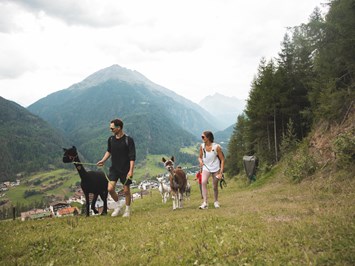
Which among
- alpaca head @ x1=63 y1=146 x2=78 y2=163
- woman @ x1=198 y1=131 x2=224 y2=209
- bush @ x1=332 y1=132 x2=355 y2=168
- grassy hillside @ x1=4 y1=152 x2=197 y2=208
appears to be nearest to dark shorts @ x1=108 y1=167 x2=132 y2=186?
alpaca head @ x1=63 y1=146 x2=78 y2=163

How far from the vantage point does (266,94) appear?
35.8 m

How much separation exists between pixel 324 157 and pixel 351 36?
990cm

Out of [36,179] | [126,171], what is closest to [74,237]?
[126,171]

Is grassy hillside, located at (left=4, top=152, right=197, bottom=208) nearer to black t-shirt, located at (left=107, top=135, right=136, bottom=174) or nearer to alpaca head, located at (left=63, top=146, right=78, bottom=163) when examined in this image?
alpaca head, located at (left=63, top=146, right=78, bottom=163)

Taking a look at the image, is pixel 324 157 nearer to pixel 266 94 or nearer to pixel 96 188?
pixel 96 188

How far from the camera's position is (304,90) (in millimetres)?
36594

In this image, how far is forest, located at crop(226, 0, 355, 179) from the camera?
841 inches

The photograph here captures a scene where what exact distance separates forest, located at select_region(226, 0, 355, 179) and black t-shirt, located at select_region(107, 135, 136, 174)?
1160 centimetres

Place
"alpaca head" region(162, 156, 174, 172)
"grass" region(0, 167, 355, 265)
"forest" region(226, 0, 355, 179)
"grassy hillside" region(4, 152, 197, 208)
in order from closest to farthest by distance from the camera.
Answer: "grass" region(0, 167, 355, 265)
"alpaca head" region(162, 156, 174, 172)
"forest" region(226, 0, 355, 179)
"grassy hillside" region(4, 152, 197, 208)

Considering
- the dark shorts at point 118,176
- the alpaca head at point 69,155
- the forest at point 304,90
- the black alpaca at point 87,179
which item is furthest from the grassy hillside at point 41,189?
the dark shorts at point 118,176

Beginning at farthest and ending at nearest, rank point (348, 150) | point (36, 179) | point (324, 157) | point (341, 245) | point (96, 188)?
1. point (36, 179)
2. point (324, 157)
3. point (348, 150)
4. point (96, 188)
5. point (341, 245)

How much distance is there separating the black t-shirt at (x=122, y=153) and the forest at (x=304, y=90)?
38.0 ft

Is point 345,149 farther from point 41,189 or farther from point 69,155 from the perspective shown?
point 41,189

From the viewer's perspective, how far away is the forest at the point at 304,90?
21.4 meters
